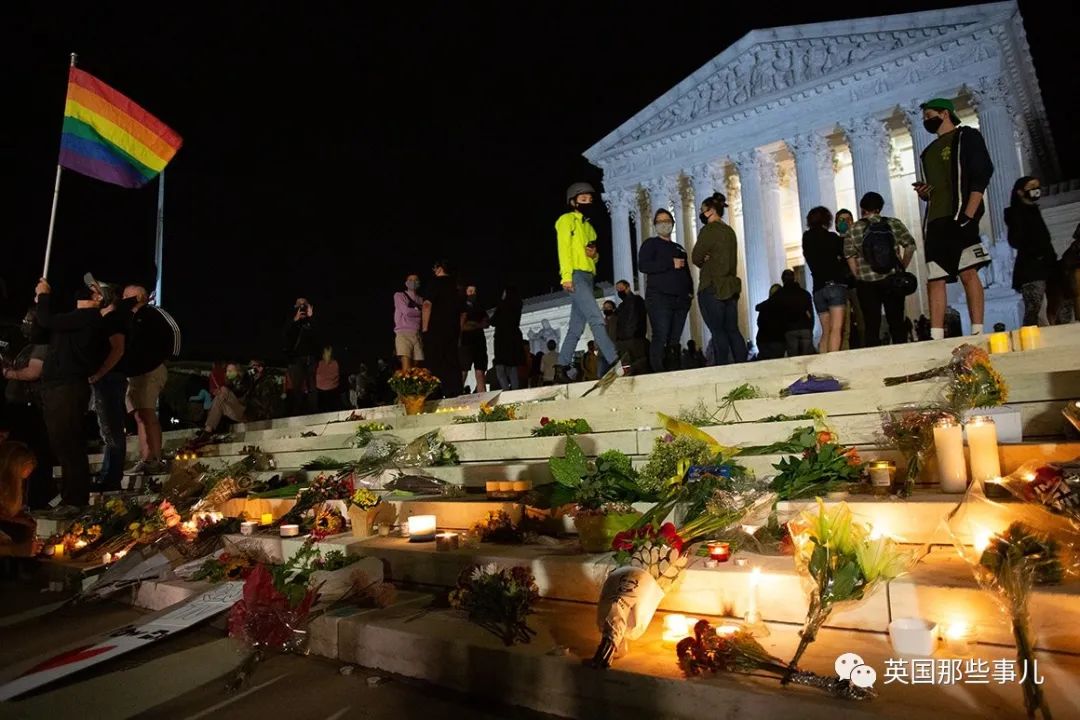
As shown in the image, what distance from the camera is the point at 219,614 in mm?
4109

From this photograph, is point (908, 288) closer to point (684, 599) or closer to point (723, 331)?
point (723, 331)

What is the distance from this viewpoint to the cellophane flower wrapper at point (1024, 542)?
2230 mm

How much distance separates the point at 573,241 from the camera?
8188 millimetres

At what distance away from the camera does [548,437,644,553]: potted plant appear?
144 inches

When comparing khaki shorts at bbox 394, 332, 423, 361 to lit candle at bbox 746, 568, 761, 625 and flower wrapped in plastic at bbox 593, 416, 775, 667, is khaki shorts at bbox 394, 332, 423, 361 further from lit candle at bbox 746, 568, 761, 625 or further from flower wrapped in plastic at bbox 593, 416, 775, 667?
lit candle at bbox 746, 568, 761, 625

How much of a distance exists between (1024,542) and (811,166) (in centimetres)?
2710

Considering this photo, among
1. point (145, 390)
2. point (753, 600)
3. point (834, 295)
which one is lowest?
point (753, 600)

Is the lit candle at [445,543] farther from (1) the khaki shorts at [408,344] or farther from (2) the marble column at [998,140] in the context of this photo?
Result: (2) the marble column at [998,140]

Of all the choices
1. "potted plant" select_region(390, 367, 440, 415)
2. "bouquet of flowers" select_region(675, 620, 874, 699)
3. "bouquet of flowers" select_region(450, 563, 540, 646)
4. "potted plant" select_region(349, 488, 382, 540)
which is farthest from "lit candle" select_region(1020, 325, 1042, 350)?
"potted plant" select_region(390, 367, 440, 415)

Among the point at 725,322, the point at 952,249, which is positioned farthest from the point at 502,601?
the point at 725,322

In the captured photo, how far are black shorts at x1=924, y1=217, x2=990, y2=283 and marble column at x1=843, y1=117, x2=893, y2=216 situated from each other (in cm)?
2138

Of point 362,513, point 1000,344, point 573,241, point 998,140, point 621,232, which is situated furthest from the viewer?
point 621,232

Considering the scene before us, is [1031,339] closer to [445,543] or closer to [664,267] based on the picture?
[664,267]

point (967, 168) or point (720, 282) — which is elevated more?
point (967, 168)
